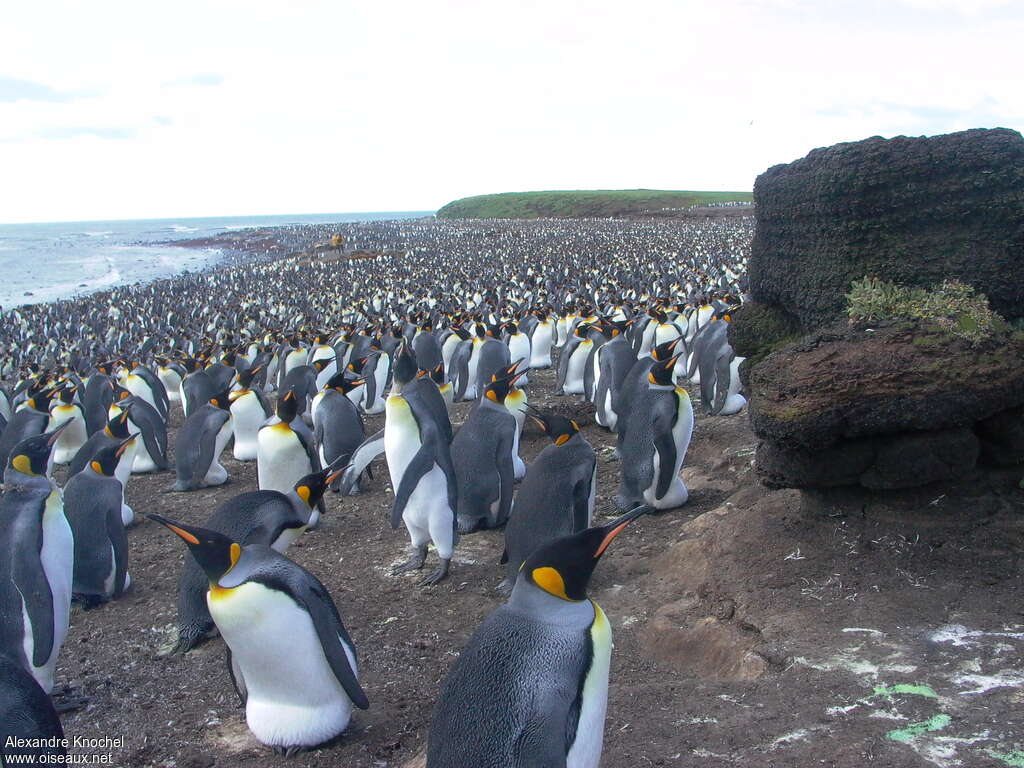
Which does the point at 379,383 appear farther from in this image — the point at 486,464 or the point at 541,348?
the point at 486,464

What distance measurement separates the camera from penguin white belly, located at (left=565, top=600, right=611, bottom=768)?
7.94 ft

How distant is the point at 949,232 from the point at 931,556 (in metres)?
1.72

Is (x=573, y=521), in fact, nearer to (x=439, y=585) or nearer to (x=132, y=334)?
(x=439, y=585)

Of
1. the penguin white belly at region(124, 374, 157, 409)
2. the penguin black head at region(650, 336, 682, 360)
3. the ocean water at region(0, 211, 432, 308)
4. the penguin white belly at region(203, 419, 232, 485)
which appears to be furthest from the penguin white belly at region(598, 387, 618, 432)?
the ocean water at region(0, 211, 432, 308)

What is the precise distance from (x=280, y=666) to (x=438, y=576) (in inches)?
80.2

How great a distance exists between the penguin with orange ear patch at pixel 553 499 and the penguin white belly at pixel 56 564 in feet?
7.68

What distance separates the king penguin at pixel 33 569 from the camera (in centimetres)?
395

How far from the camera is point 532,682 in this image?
2.40 meters

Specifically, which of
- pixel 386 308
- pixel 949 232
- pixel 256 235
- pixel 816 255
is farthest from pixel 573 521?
pixel 256 235

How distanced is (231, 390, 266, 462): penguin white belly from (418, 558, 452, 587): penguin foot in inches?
154

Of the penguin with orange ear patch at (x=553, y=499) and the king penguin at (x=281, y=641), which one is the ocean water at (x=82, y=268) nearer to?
the penguin with orange ear patch at (x=553, y=499)

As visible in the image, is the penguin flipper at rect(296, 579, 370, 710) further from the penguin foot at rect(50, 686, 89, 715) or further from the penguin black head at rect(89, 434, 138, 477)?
the penguin black head at rect(89, 434, 138, 477)

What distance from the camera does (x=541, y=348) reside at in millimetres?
13133

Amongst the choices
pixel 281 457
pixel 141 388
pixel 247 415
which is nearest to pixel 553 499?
pixel 281 457
